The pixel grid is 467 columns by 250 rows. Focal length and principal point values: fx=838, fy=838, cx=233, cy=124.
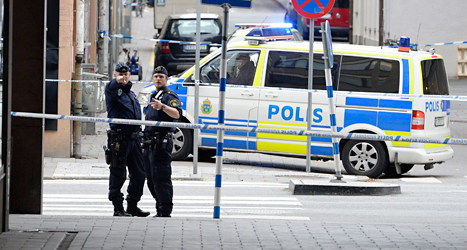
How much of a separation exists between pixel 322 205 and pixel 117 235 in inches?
135

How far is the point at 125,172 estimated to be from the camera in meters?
8.12

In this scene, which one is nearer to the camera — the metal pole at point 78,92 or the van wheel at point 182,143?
the van wheel at point 182,143

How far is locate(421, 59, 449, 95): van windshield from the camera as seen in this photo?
446 inches

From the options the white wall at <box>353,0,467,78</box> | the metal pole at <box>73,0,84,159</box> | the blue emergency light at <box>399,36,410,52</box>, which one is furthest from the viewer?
the white wall at <box>353,0,467,78</box>

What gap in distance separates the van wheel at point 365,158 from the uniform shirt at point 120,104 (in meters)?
4.19

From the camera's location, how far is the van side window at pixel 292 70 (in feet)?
38.3

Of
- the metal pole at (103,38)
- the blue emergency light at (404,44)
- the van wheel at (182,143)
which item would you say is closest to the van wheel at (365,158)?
the blue emergency light at (404,44)

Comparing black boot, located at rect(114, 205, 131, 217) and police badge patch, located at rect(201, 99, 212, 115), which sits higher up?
police badge patch, located at rect(201, 99, 212, 115)

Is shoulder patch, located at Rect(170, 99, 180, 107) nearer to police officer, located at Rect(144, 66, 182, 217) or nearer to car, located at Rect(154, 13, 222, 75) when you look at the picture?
police officer, located at Rect(144, 66, 182, 217)

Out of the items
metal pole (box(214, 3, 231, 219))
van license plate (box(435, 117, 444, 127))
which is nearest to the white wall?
van license plate (box(435, 117, 444, 127))

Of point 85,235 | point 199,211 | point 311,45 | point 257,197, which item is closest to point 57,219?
point 85,235

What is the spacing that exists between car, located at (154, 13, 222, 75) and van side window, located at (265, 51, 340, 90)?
35.0ft

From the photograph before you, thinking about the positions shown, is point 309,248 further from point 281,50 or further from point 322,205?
point 281,50

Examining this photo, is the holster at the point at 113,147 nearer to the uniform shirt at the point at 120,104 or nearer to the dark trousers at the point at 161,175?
the uniform shirt at the point at 120,104
